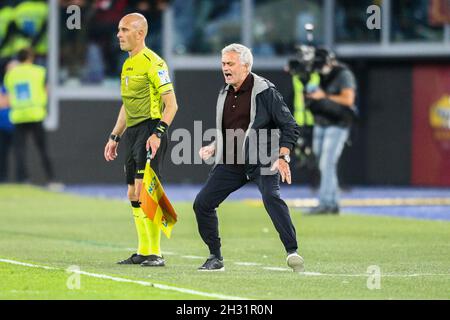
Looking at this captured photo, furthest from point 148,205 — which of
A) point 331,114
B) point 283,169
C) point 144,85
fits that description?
point 331,114

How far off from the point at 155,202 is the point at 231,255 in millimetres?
1827

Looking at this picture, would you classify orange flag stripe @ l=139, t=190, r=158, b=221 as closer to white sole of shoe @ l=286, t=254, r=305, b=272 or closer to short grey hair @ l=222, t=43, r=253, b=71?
white sole of shoe @ l=286, t=254, r=305, b=272

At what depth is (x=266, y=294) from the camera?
1045 centimetres

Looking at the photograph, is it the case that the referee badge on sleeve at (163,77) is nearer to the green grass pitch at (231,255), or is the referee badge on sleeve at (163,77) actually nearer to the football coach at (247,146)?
the football coach at (247,146)

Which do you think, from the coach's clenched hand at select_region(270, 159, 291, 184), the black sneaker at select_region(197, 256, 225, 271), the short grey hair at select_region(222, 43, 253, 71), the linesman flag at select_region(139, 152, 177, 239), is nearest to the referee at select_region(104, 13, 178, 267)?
the linesman flag at select_region(139, 152, 177, 239)

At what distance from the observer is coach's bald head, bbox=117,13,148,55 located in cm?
1287

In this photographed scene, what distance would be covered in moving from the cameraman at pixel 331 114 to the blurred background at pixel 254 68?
7.07 meters

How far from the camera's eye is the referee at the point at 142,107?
1290 centimetres

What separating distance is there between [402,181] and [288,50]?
338cm

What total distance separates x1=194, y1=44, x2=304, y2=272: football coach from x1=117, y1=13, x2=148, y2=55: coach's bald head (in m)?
1.05

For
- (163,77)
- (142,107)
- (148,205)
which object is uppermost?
(163,77)

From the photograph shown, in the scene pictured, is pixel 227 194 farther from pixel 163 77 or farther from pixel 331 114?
pixel 331 114

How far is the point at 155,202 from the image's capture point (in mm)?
12812

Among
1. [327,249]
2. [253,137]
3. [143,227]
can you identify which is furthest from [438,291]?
[327,249]
